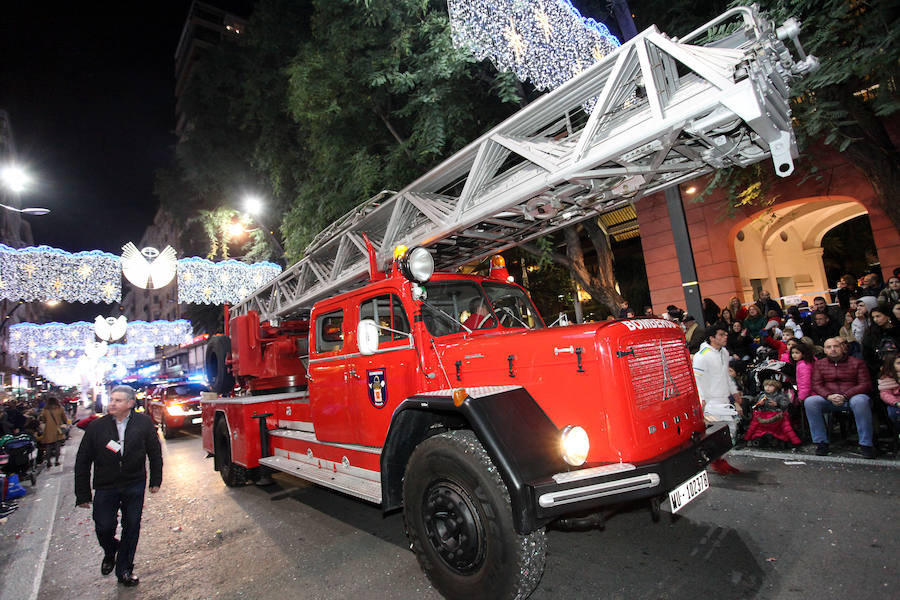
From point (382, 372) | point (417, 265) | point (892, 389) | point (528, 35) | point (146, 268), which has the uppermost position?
point (528, 35)

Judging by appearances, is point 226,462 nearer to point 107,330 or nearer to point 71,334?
point 107,330

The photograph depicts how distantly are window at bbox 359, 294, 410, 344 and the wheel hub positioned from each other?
1.39 m

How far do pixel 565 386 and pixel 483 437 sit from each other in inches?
27.7

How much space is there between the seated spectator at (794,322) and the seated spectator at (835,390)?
1.70 meters

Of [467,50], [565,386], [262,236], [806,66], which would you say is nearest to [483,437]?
[565,386]

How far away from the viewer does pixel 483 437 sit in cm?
280

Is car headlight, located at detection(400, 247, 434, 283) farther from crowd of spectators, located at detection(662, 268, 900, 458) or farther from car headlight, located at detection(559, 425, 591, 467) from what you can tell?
crowd of spectators, located at detection(662, 268, 900, 458)

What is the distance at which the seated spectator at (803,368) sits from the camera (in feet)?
19.2

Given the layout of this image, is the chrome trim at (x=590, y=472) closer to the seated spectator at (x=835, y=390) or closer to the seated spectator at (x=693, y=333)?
the seated spectator at (x=835, y=390)

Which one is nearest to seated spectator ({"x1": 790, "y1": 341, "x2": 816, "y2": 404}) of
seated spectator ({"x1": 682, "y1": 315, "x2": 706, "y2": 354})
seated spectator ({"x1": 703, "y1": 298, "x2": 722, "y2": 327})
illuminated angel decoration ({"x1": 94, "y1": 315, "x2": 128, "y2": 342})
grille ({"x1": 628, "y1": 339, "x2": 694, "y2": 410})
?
seated spectator ({"x1": 682, "y1": 315, "x2": 706, "y2": 354})

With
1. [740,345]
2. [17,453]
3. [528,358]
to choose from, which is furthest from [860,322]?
[17,453]

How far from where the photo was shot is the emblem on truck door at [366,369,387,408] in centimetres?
412

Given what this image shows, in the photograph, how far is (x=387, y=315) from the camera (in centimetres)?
432

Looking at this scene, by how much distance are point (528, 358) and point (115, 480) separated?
3734mm
